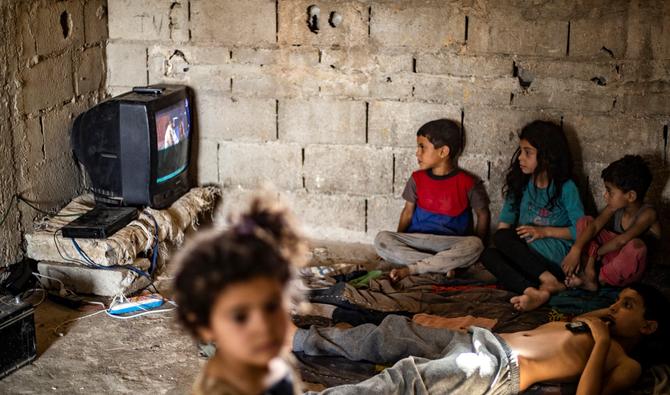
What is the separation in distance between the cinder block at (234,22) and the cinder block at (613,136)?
1854 millimetres

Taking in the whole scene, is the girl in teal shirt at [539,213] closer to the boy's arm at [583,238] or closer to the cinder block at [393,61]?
the boy's arm at [583,238]

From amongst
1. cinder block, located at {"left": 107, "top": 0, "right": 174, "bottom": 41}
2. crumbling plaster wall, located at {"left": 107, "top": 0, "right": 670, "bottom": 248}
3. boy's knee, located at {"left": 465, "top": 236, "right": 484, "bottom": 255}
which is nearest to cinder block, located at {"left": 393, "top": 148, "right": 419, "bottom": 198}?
crumbling plaster wall, located at {"left": 107, "top": 0, "right": 670, "bottom": 248}

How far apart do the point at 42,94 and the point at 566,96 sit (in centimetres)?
294

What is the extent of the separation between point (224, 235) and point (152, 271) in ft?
11.9

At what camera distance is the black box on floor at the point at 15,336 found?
3.99 m

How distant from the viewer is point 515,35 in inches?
203

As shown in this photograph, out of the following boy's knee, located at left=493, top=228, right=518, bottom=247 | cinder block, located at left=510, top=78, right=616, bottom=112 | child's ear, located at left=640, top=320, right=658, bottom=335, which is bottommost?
child's ear, located at left=640, top=320, right=658, bottom=335

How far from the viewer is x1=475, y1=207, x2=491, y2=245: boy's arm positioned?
5395 millimetres

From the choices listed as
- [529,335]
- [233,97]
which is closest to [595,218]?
[529,335]

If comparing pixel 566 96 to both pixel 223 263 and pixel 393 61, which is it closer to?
pixel 393 61

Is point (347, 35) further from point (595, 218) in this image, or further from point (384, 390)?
point (384, 390)

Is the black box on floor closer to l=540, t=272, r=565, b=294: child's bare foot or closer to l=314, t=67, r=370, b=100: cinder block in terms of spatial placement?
l=314, t=67, r=370, b=100: cinder block

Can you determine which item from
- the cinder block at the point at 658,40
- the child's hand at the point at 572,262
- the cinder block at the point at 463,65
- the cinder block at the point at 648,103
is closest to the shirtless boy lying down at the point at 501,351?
the child's hand at the point at 572,262

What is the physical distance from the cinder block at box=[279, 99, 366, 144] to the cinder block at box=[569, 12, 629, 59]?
128 centimetres
